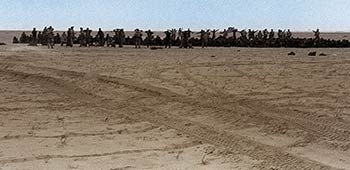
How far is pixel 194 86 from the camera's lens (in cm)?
1415

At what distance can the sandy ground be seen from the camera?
7852 mm

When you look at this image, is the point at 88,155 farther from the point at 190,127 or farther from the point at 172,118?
the point at 172,118

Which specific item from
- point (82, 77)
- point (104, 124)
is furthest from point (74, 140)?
point (82, 77)

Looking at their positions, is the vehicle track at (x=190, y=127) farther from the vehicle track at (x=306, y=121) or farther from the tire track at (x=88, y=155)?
the vehicle track at (x=306, y=121)

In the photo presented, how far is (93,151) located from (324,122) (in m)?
4.60

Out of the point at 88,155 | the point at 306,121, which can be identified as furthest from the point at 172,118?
the point at 88,155

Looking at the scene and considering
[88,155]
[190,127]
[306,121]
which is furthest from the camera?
[306,121]

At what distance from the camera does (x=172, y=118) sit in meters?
10.6

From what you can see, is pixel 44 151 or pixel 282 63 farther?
pixel 282 63

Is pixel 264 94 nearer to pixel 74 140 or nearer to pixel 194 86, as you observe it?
pixel 194 86

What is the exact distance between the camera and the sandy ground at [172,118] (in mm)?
7852

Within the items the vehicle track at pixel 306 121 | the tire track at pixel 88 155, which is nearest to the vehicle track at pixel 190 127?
the tire track at pixel 88 155

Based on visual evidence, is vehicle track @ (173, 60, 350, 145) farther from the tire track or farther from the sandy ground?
the tire track

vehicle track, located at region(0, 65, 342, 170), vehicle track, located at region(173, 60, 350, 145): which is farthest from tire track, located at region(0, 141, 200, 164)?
vehicle track, located at region(173, 60, 350, 145)
